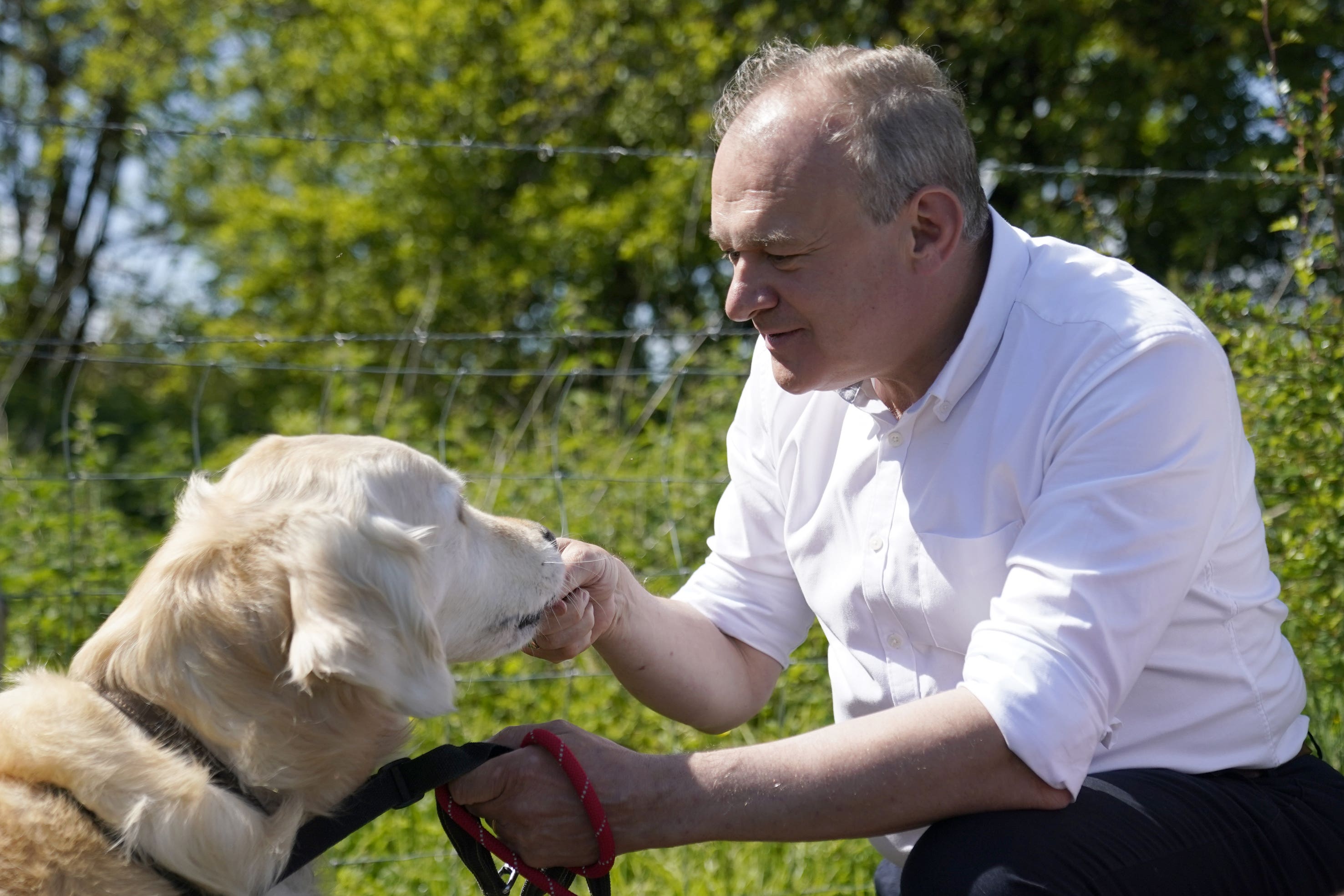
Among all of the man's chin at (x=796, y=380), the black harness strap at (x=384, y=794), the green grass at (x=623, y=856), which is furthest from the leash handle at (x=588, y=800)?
the green grass at (x=623, y=856)

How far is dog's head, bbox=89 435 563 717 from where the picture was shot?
1.74 metres

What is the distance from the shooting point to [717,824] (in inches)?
75.3

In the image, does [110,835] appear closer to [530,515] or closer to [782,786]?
[782,786]

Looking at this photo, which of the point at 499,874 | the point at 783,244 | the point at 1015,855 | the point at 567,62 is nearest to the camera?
the point at 1015,855

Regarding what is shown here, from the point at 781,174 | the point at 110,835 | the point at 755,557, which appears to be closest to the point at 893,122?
the point at 781,174

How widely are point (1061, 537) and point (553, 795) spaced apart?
91 centimetres

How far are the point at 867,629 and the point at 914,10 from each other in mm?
7286

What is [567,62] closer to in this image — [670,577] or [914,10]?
[914,10]

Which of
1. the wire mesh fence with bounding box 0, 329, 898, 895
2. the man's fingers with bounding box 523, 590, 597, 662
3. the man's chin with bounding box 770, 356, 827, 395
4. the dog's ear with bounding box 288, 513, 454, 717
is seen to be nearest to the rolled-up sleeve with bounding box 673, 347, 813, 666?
the man's chin with bounding box 770, 356, 827, 395

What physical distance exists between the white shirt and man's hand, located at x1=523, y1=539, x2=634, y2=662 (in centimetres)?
39

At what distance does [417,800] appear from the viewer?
1.99 meters

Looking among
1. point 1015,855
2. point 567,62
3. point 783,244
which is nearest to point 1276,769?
point 1015,855

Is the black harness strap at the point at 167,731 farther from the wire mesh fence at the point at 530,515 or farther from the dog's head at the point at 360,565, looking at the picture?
the wire mesh fence at the point at 530,515

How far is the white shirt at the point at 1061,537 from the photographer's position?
6.14 ft
